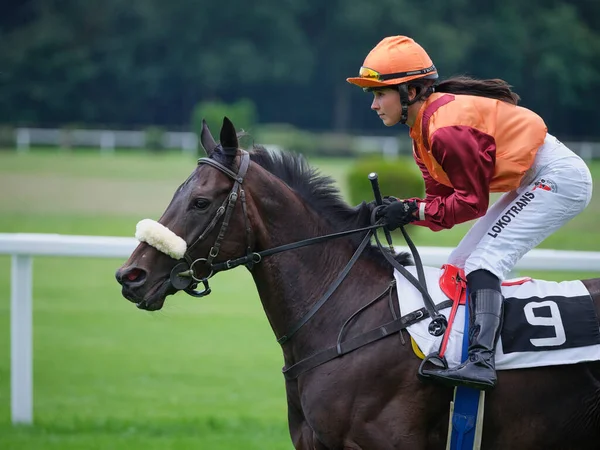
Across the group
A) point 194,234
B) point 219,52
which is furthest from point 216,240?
point 219,52

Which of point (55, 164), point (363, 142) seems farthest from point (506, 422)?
point (363, 142)

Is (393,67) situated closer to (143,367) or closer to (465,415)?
(465,415)

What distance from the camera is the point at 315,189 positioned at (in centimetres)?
356

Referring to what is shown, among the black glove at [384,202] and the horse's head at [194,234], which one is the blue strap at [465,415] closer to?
the black glove at [384,202]

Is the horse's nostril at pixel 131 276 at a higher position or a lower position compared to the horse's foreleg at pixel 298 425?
higher

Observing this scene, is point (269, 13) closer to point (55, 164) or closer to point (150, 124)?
point (150, 124)

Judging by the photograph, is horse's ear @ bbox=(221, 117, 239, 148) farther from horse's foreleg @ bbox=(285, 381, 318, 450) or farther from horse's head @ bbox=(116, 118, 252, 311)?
horse's foreleg @ bbox=(285, 381, 318, 450)

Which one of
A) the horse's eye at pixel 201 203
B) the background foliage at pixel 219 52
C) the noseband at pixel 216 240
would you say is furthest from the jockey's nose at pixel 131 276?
the background foliage at pixel 219 52

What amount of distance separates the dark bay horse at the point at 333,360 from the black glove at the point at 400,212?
0.93 ft

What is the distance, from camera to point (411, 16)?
39312mm

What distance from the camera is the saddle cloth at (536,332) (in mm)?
3213

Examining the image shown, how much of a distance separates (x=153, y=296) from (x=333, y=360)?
0.74 m

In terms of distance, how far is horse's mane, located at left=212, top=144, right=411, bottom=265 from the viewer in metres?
3.54

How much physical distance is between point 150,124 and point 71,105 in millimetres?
3862
